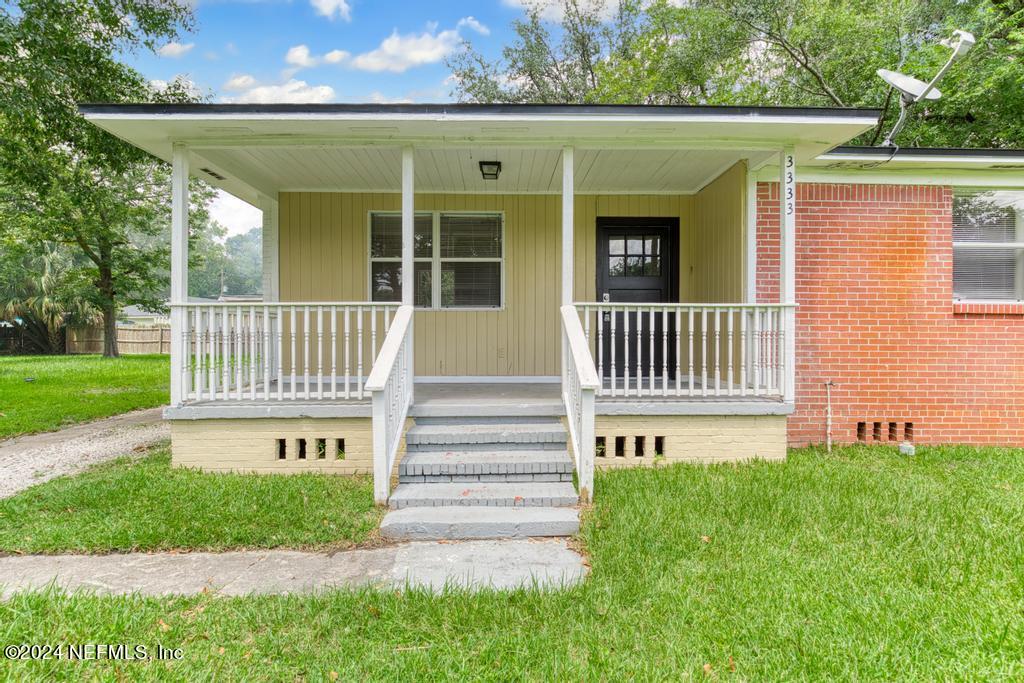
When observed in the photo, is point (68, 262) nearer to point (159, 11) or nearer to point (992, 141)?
point (159, 11)

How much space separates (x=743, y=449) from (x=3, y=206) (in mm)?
18459

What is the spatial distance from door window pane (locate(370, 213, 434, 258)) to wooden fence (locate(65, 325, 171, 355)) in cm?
1708

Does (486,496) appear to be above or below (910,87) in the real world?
below

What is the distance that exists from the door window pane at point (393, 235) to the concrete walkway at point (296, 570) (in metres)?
4.04

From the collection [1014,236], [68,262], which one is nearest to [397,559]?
[1014,236]

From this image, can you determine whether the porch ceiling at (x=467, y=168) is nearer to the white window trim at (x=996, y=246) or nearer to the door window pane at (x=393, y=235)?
the door window pane at (x=393, y=235)

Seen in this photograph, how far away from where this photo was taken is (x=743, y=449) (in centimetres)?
458

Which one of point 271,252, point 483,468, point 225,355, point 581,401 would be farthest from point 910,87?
Answer: point 271,252

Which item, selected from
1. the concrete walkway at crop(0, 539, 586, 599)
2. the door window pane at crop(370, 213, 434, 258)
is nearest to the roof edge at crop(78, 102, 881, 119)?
the door window pane at crop(370, 213, 434, 258)

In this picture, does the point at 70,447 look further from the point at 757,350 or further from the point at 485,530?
the point at 757,350

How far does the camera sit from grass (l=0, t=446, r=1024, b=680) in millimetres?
2057

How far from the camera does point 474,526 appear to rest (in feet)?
11.1

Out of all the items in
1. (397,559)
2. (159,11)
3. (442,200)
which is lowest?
(397,559)

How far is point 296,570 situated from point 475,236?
4466 millimetres
